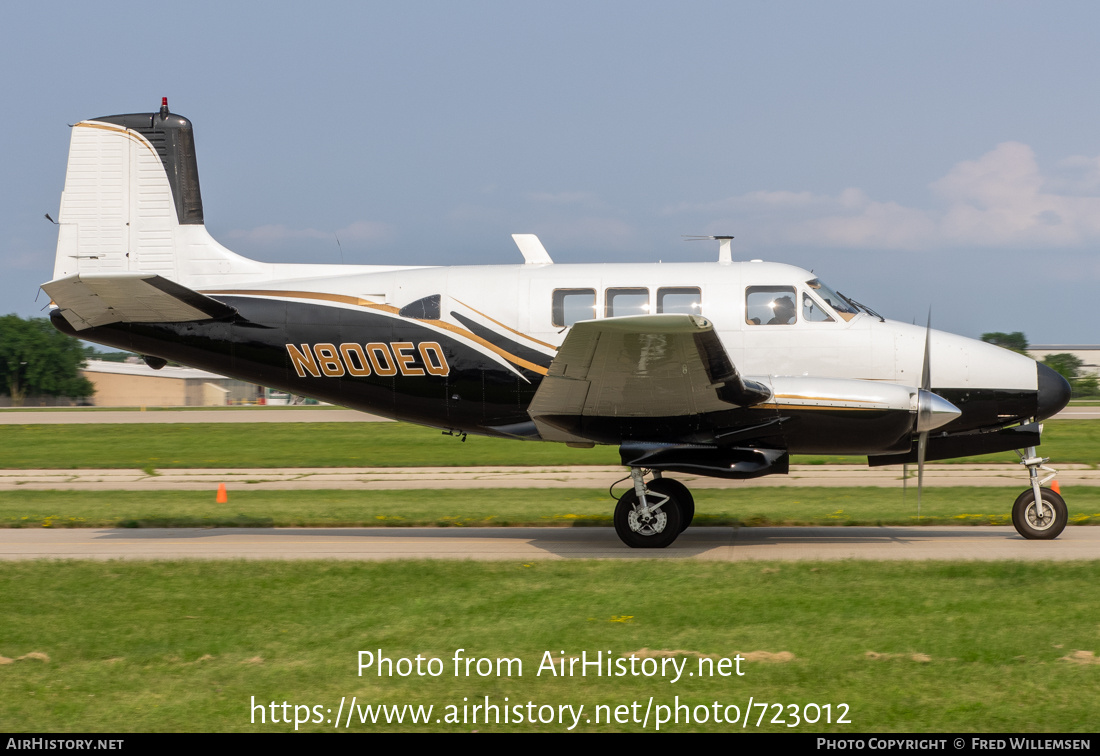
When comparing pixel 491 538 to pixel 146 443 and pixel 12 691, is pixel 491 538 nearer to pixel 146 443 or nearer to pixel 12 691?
pixel 12 691

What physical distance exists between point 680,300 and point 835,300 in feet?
6.47

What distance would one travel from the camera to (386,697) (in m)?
6.62

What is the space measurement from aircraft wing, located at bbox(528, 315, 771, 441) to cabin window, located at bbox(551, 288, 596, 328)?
1270 millimetres

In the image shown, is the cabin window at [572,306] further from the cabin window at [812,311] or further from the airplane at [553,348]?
the cabin window at [812,311]

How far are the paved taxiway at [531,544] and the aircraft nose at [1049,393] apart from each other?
64.3 inches

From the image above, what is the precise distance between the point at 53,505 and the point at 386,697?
44.7 feet

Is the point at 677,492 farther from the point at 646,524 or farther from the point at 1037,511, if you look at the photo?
the point at 1037,511

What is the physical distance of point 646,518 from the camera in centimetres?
1227

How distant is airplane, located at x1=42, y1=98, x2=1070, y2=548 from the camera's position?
11.8 meters

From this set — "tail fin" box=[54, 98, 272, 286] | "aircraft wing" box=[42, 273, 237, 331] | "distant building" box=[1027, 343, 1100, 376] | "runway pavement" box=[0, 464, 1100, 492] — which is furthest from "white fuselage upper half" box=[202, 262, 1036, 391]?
"distant building" box=[1027, 343, 1100, 376]

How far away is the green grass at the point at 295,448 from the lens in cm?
2759

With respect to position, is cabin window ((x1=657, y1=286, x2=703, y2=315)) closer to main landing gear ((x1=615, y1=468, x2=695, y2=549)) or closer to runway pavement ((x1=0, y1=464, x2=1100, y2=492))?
main landing gear ((x1=615, y1=468, x2=695, y2=549))

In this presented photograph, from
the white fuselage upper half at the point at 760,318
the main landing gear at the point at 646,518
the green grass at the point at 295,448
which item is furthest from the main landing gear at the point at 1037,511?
the green grass at the point at 295,448
